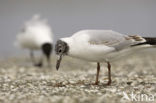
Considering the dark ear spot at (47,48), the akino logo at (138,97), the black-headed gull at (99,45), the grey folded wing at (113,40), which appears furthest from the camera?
the dark ear spot at (47,48)

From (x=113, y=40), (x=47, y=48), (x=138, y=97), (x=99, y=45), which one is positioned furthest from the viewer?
(x=47, y=48)

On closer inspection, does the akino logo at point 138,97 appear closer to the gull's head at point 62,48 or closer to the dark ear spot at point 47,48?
the gull's head at point 62,48

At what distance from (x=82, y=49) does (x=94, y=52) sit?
0.70ft

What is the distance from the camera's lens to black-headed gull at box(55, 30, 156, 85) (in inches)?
239

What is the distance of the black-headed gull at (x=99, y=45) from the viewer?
6.06m

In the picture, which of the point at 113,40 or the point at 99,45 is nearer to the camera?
the point at 99,45

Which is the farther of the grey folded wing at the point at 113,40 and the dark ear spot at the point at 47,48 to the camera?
the dark ear spot at the point at 47,48

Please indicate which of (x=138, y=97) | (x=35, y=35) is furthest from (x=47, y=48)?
(x=138, y=97)

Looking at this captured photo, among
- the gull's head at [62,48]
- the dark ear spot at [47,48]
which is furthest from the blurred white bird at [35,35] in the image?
the gull's head at [62,48]

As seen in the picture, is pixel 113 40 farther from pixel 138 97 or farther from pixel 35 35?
pixel 35 35

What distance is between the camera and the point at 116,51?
630 cm

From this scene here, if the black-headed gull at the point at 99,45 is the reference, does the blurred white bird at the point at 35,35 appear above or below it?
above

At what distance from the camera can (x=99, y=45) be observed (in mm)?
6125

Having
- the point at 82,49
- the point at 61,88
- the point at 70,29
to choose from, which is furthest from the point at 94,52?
the point at 70,29
